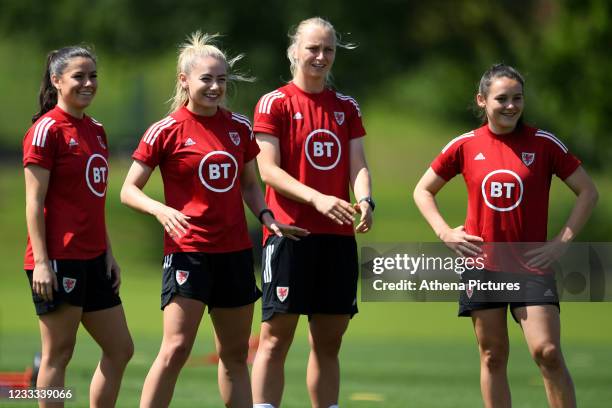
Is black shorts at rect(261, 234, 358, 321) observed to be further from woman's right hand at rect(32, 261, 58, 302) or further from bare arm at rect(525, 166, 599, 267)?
woman's right hand at rect(32, 261, 58, 302)

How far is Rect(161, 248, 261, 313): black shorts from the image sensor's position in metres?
6.71

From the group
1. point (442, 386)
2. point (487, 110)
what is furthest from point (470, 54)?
point (487, 110)

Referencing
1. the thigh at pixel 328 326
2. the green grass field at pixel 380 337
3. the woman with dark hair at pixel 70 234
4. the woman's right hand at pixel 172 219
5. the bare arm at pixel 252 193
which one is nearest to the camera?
the woman's right hand at pixel 172 219

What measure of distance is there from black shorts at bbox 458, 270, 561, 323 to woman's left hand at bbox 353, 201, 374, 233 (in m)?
0.67

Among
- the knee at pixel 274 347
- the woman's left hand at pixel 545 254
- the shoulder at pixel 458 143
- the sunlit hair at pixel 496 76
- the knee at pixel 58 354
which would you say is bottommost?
the knee at pixel 58 354

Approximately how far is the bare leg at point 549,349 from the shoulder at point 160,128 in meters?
2.29

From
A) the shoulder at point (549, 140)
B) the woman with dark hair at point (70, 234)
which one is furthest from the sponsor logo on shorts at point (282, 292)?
the shoulder at point (549, 140)

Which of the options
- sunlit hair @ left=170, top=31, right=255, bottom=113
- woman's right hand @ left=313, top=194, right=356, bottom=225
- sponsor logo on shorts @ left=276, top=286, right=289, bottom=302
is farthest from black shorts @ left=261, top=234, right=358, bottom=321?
sunlit hair @ left=170, top=31, right=255, bottom=113

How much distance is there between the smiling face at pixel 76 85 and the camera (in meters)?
6.99

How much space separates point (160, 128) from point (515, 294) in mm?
2275

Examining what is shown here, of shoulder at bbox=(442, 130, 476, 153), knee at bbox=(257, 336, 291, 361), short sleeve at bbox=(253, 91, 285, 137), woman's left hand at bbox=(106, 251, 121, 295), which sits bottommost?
knee at bbox=(257, 336, 291, 361)

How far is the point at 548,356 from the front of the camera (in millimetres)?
6719

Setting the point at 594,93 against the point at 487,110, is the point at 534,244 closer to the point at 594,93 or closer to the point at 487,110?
the point at 487,110

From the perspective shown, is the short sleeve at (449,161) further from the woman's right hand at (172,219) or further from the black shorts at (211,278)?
the woman's right hand at (172,219)
